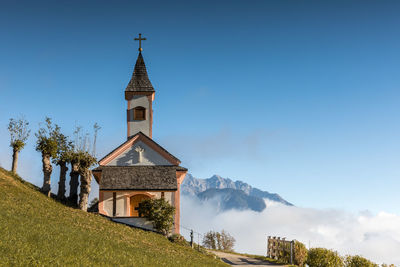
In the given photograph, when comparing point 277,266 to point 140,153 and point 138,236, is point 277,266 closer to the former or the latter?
point 138,236

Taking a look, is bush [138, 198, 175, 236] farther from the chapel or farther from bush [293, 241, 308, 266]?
bush [293, 241, 308, 266]

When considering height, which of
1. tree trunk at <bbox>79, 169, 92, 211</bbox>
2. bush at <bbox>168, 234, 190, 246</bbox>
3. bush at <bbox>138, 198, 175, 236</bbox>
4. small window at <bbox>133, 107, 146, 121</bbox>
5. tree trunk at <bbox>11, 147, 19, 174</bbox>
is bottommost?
bush at <bbox>168, 234, 190, 246</bbox>

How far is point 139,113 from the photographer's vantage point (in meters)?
39.3

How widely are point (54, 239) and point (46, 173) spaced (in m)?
17.9

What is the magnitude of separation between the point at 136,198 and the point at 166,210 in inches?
189

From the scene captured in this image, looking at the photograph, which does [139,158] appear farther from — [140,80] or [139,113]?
[140,80]

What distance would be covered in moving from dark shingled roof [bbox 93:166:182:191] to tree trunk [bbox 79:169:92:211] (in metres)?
1.39

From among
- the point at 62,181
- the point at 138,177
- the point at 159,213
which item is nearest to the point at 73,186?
the point at 62,181

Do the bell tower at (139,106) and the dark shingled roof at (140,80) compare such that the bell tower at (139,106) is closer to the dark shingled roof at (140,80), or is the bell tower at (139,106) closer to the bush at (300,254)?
the dark shingled roof at (140,80)

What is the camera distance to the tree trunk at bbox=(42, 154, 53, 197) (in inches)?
1271

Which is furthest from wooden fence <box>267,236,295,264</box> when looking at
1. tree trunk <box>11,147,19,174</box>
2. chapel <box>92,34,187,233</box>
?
tree trunk <box>11,147,19,174</box>

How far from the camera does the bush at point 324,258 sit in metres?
26.4

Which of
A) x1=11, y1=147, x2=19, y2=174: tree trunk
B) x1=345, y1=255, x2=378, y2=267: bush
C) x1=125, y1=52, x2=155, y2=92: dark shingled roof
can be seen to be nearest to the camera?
x1=345, y1=255, x2=378, y2=267: bush

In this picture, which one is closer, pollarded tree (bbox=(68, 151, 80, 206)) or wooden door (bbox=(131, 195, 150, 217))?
pollarded tree (bbox=(68, 151, 80, 206))
